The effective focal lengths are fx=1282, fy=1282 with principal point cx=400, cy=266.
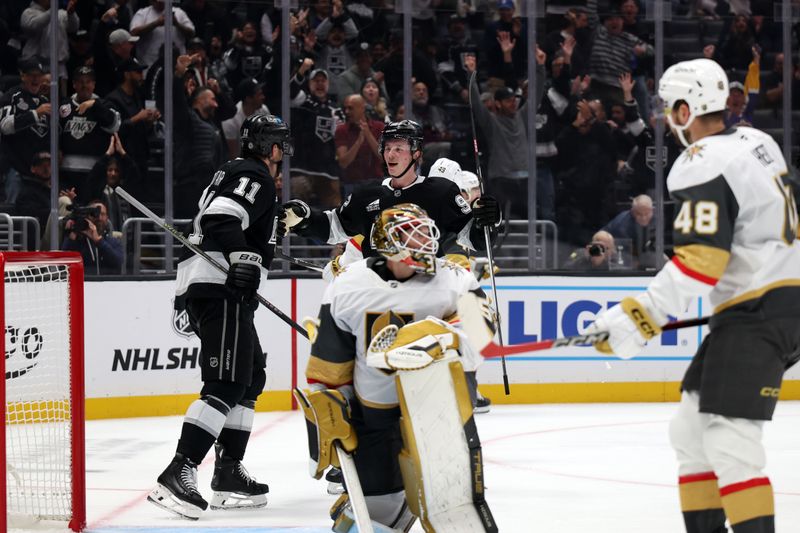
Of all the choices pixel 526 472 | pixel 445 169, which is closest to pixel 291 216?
pixel 445 169

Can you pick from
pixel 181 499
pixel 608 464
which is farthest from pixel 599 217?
pixel 181 499

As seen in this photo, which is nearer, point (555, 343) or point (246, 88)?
point (555, 343)

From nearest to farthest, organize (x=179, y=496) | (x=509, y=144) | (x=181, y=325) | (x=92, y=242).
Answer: (x=179, y=496) → (x=181, y=325) → (x=92, y=242) → (x=509, y=144)

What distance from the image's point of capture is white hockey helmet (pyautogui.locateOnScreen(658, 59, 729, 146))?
280cm

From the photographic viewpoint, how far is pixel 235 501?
4336 mm

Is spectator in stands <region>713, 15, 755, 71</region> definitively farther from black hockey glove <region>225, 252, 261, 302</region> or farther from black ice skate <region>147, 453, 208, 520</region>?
black ice skate <region>147, 453, 208, 520</region>

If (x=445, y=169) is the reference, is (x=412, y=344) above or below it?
below

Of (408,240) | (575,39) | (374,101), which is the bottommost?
(408,240)

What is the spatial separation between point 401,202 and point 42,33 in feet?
13.0

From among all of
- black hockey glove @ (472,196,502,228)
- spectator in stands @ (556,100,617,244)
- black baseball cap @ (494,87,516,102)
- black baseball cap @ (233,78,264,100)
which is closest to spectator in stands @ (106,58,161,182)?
black baseball cap @ (233,78,264,100)

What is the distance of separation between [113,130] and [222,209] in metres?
3.66

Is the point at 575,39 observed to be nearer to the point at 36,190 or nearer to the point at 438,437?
the point at 36,190

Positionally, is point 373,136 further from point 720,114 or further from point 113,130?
point 720,114

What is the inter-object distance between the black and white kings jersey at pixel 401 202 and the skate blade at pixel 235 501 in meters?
0.91
